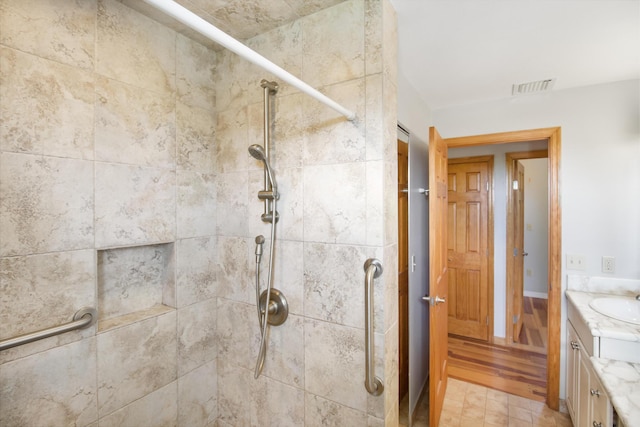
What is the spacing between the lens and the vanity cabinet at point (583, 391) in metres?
1.40

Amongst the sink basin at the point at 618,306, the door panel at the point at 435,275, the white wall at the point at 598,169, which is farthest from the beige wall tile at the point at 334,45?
the sink basin at the point at 618,306

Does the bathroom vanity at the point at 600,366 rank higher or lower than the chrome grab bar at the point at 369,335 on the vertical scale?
lower

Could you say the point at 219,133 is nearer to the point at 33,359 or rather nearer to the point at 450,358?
the point at 33,359

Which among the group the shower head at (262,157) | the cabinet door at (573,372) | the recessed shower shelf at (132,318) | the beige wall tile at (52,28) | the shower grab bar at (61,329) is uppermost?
the beige wall tile at (52,28)

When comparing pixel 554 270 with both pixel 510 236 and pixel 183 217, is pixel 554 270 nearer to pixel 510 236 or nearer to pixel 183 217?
pixel 510 236

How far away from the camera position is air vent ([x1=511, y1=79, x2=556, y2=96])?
7.04ft

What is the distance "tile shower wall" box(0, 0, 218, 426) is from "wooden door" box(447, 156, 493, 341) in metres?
2.85

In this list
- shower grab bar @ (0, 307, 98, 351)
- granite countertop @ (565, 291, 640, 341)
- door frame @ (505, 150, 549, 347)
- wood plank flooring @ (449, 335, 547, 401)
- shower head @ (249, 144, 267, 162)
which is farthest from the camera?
door frame @ (505, 150, 549, 347)

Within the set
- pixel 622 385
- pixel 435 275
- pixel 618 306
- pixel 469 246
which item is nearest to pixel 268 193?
pixel 435 275

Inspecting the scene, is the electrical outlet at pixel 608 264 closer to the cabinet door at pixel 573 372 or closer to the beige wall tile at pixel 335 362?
the cabinet door at pixel 573 372

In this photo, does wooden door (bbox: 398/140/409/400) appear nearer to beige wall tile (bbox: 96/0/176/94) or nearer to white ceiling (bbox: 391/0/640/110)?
white ceiling (bbox: 391/0/640/110)

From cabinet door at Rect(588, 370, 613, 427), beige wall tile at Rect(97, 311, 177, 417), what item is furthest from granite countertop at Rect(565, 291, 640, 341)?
beige wall tile at Rect(97, 311, 177, 417)

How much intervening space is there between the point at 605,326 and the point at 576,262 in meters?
0.79

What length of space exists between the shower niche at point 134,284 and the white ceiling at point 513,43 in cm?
164
